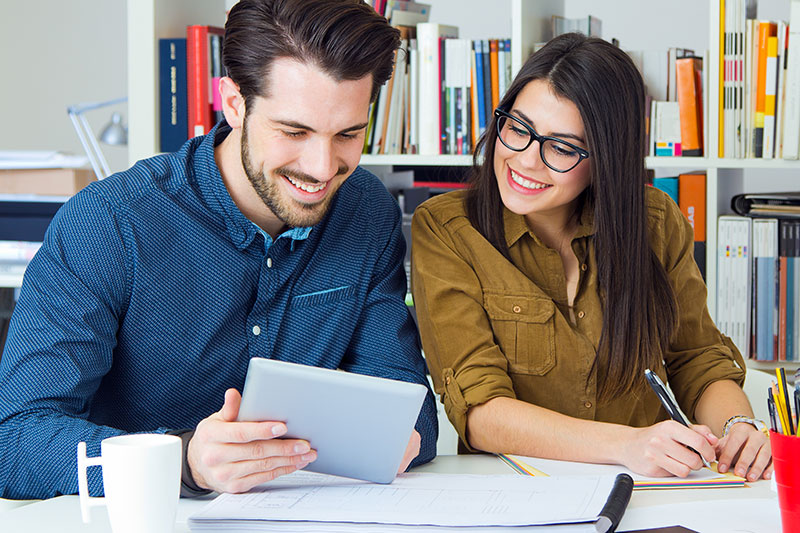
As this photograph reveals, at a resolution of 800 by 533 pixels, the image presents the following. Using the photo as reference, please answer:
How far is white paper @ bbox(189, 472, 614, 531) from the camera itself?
887 millimetres

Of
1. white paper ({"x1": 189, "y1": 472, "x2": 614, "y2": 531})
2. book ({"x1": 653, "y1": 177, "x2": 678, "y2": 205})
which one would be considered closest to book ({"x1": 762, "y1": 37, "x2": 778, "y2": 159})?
book ({"x1": 653, "y1": 177, "x2": 678, "y2": 205})

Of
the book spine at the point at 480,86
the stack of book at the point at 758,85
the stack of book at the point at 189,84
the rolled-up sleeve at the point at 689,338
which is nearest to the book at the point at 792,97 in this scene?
the stack of book at the point at 758,85

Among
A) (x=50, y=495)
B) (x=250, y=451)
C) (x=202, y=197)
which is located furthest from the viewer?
(x=202, y=197)

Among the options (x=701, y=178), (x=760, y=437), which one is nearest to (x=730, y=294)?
(x=701, y=178)

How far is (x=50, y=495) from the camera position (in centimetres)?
107

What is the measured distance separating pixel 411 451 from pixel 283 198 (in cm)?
42

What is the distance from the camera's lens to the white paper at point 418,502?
89 centimetres

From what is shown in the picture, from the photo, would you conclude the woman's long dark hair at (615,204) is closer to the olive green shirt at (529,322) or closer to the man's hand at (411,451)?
the olive green shirt at (529,322)

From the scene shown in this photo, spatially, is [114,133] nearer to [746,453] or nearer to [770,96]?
[770,96]

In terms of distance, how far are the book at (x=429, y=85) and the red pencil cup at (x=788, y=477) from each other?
154cm

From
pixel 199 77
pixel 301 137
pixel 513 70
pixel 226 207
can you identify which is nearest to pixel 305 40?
pixel 301 137

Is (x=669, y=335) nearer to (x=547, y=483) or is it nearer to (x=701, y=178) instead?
(x=547, y=483)

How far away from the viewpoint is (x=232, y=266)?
1.32 m

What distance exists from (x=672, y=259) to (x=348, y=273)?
1.98ft
